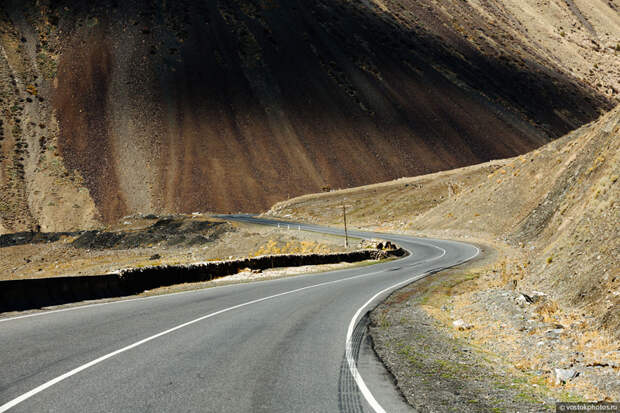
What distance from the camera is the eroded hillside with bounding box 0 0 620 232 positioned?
240ft

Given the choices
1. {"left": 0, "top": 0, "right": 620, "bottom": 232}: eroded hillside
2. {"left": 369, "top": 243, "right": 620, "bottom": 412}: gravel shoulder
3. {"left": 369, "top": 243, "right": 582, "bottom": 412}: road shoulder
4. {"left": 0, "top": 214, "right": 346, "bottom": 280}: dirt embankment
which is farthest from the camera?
{"left": 0, "top": 0, "right": 620, "bottom": 232}: eroded hillside

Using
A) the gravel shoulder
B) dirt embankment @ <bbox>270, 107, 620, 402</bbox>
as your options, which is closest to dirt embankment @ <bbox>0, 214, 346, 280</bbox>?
dirt embankment @ <bbox>270, 107, 620, 402</bbox>

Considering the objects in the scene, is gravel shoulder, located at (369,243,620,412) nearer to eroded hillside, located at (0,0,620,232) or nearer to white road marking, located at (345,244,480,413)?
white road marking, located at (345,244,480,413)

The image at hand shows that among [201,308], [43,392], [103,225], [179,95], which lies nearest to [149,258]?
[103,225]

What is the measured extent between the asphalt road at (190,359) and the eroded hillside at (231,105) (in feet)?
196

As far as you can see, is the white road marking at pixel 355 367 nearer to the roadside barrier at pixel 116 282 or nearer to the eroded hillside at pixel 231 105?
the roadside barrier at pixel 116 282

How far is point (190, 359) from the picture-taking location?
7859 mm

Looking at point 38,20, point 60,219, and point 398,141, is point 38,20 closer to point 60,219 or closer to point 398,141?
point 60,219

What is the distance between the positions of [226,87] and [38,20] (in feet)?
130

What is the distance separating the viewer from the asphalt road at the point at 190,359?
5902 mm

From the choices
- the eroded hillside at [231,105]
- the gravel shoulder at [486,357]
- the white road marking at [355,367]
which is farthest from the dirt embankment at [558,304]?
the eroded hillside at [231,105]

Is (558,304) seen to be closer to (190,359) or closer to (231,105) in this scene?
(190,359)

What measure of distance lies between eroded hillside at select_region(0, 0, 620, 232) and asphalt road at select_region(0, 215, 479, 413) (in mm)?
59644

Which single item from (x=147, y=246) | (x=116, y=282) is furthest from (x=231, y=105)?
(x=116, y=282)
